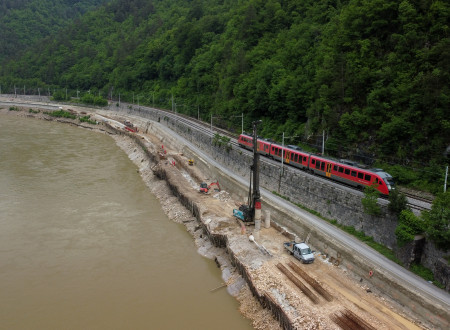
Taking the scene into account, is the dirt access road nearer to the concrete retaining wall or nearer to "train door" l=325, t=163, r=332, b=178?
the concrete retaining wall

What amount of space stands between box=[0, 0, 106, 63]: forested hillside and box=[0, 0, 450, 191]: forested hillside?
92850 millimetres

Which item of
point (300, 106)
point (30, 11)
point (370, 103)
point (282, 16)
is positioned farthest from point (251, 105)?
point (30, 11)

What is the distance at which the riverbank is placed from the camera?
2086 centimetres

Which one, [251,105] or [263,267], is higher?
[251,105]

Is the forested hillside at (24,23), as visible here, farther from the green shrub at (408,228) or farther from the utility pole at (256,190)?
the green shrub at (408,228)

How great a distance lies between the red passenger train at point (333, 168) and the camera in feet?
94.1

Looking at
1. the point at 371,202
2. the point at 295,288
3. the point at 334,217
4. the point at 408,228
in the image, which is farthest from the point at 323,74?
the point at 295,288

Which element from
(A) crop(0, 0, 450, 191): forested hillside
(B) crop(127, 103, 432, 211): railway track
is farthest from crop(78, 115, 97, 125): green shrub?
(A) crop(0, 0, 450, 191): forested hillside

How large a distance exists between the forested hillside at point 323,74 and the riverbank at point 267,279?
1275 centimetres

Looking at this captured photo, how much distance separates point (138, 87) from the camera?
116875 millimetres

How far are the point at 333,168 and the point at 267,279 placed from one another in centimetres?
1331

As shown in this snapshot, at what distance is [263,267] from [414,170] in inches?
654

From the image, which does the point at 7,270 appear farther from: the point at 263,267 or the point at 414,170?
the point at 414,170

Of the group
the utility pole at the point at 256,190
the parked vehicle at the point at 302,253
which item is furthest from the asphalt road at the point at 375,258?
the utility pole at the point at 256,190
